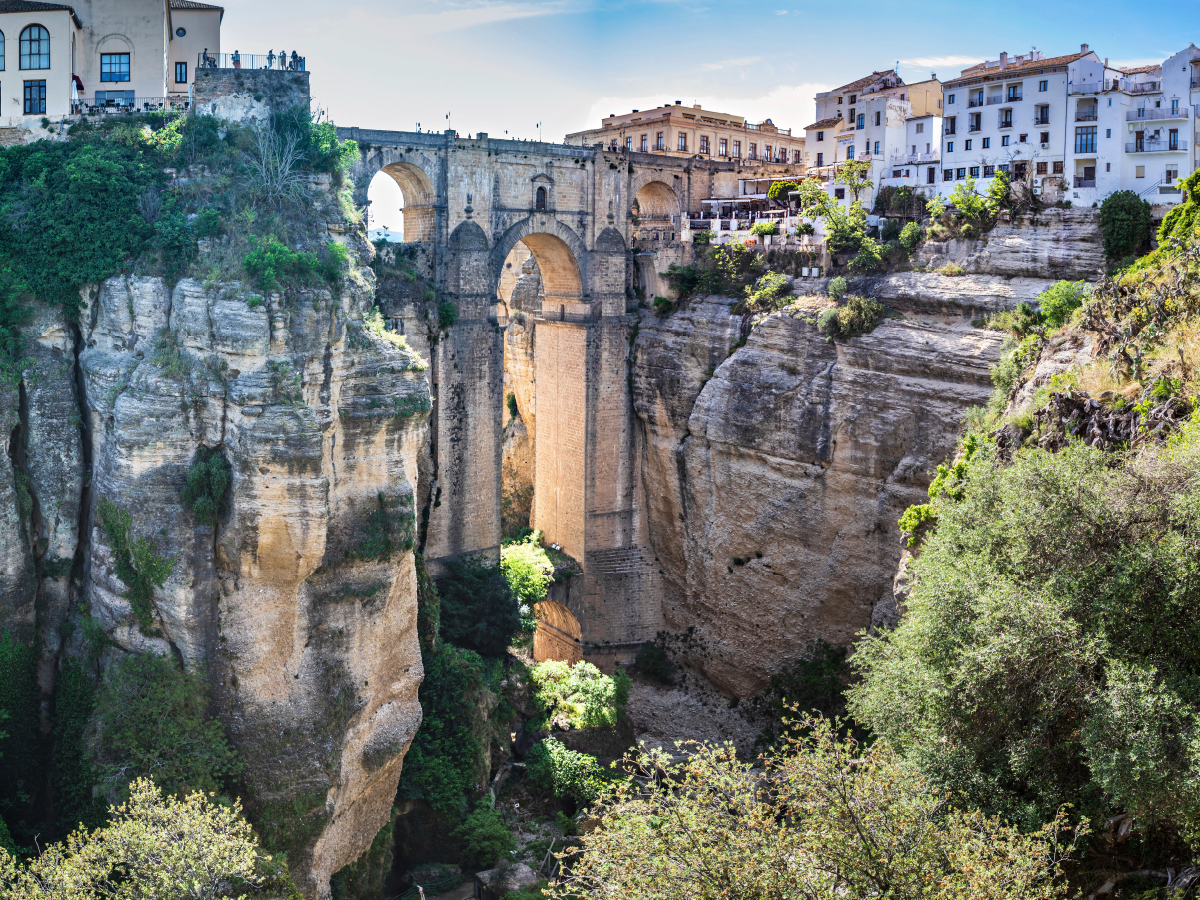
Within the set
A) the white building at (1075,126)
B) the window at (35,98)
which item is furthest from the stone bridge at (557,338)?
the white building at (1075,126)

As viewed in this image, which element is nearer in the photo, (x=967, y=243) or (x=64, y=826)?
(x=64, y=826)

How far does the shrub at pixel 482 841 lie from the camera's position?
28172mm

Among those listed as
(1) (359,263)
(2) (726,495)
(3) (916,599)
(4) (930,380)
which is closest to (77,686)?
(1) (359,263)

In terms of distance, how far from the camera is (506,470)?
4725 centimetres

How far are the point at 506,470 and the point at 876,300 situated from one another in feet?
59.5

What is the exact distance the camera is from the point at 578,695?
3509 cm

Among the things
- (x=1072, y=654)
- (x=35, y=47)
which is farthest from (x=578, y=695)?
(x=35, y=47)

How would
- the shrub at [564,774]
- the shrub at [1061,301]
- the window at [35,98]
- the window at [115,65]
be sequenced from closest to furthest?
1. the shrub at [1061,301]
2. the window at [35,98]
3. the window at [115,65]
4. the shrub at [564,774]

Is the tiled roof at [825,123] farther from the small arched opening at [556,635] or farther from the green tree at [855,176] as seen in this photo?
the small arched opening at [556,635]

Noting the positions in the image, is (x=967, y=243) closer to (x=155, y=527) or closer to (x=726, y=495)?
(x=726, y=495)

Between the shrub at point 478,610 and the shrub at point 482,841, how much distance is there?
6.64 m

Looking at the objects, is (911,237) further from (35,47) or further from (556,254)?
(35,47)

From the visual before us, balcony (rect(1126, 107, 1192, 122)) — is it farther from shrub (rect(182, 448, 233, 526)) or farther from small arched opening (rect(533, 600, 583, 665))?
shrub (rect(182, 448, 233, 526))

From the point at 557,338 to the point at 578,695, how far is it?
13455 millimetres
